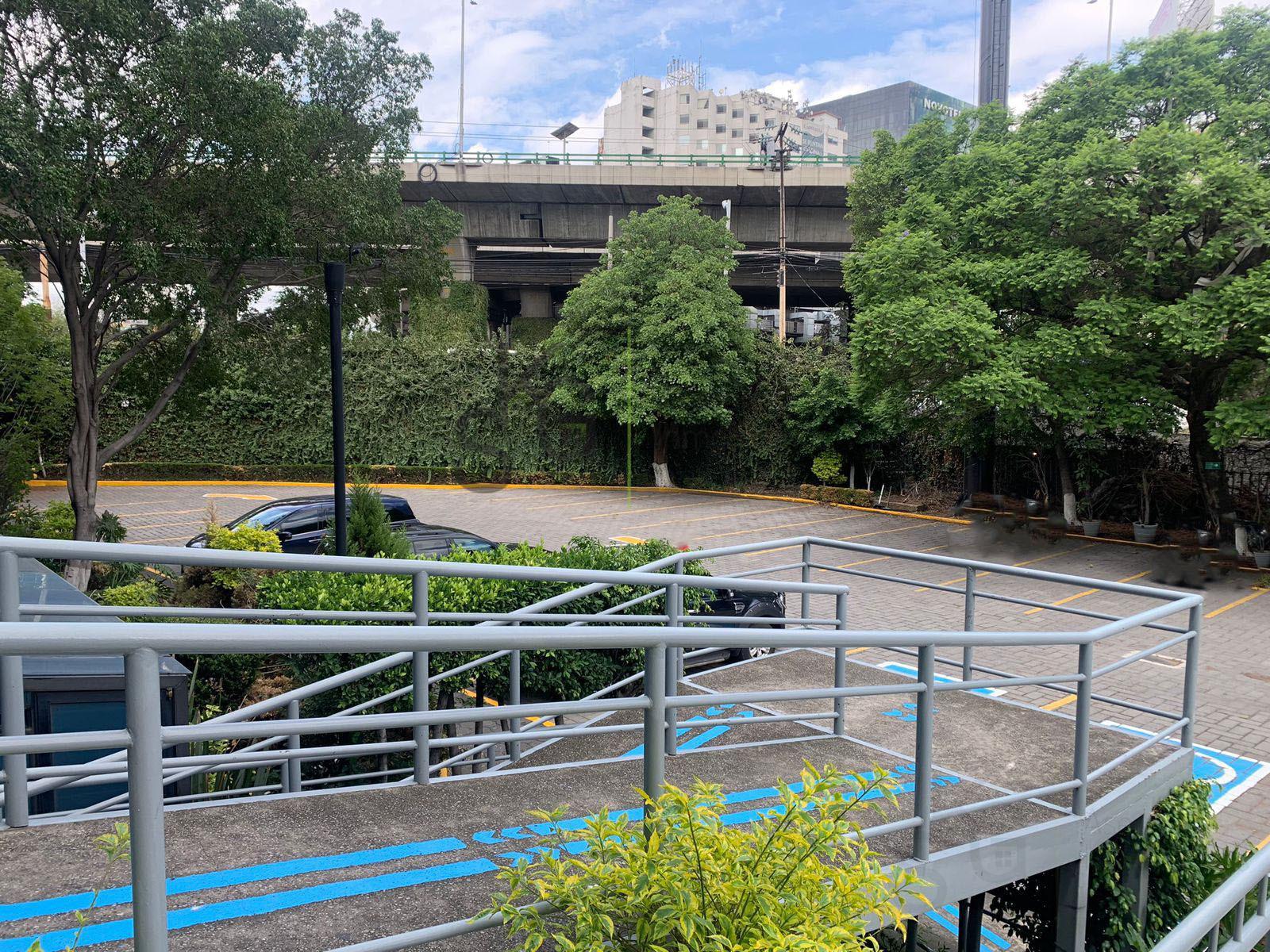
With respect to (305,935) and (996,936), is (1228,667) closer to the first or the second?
(996,936)

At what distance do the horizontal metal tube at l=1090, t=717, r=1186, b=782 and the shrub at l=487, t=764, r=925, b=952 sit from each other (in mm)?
2566

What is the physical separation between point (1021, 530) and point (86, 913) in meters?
21.2

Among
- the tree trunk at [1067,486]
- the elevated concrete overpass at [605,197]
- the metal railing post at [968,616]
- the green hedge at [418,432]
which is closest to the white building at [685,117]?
the elevated concrete overpass at [605,197]

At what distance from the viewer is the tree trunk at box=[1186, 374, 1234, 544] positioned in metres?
17.6

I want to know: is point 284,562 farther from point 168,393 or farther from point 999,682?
point 168,393

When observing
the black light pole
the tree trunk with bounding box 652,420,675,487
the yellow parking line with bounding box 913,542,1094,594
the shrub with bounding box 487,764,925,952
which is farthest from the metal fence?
the tree trunk with bounding box 652,420,675,487

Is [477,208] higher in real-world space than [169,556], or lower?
higher

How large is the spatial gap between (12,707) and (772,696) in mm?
2605

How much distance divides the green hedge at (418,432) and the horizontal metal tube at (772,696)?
26.1 metres

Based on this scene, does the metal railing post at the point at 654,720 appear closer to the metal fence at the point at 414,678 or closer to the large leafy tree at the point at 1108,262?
the metal fence at the point at 414,678

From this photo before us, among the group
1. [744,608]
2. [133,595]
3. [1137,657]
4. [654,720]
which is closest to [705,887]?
[654,720]

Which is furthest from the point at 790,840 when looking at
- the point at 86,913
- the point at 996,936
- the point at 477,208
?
the point at 477,208

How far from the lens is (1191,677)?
5.33 metres

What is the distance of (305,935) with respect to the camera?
246 centimetres
